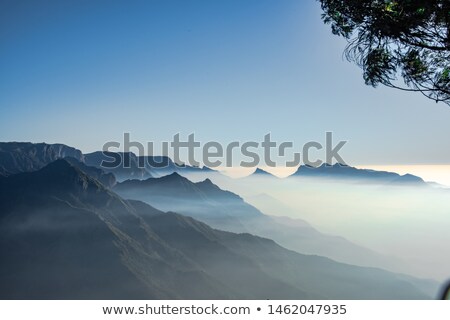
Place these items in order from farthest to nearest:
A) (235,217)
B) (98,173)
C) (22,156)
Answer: (235,217) → (98,173) → (22,156)

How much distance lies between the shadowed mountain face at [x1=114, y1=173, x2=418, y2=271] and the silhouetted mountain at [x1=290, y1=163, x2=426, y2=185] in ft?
56.7

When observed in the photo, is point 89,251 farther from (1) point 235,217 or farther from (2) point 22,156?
(1) point 235,217

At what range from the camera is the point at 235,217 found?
10575 cm

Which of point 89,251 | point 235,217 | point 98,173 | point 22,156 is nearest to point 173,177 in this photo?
point 98,173

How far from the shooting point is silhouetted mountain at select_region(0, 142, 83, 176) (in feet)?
255

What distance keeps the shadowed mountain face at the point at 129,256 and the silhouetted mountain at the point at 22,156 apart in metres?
10.8

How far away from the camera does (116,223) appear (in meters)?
61.9

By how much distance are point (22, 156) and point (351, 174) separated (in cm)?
10197

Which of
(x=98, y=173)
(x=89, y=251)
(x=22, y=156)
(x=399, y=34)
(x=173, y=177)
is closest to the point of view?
(x=399, y=34)

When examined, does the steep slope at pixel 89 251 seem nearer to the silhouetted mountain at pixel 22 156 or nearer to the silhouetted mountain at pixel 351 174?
the silhouetted mountain at pixel 22 156

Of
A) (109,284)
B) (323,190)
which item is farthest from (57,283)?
(323,190)

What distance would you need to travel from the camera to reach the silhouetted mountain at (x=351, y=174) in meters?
109
